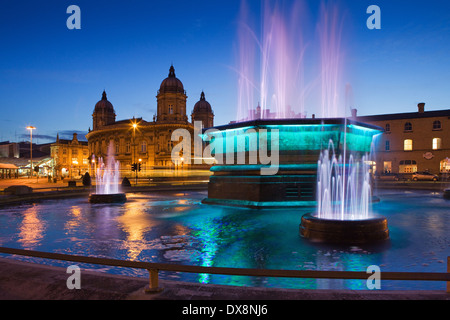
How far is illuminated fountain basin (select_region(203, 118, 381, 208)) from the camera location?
42.6ft

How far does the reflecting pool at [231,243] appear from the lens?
5238 mm

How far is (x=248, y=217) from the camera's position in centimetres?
1080

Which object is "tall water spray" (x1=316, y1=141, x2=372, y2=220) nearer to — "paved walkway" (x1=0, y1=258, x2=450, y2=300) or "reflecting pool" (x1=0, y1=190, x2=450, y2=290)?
"reflecting pool" (x1=0, y1=190, x2=450, y2=290)

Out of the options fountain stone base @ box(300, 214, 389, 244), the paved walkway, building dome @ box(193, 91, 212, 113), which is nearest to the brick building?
fountain stone base @ box(300, 214, 389, 244)

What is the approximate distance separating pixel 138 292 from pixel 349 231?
16.9 feet

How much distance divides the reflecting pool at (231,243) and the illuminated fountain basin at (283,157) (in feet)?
4.91

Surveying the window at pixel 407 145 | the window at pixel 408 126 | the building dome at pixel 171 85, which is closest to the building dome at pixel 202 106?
the building dome at pixel 171 85

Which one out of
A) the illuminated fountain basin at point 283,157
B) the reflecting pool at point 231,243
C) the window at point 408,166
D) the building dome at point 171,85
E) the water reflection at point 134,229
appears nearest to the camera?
the reflecting pool at point 231,243

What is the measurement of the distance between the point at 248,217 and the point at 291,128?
4.60 meters

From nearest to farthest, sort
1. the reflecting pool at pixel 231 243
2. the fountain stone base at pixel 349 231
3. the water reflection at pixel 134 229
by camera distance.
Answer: the reflecting pool at pixel 231 243 < the water reflection at pixel 134 229 < the fountain stone base at pixel 349 231

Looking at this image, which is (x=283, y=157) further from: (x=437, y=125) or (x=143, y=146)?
(x=143, y=146)

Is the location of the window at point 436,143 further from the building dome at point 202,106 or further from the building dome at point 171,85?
the building dome at point 202,106
